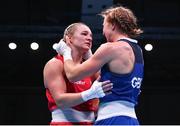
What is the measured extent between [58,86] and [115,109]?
1.37 ft

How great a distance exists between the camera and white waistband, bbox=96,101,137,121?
2.39 metres

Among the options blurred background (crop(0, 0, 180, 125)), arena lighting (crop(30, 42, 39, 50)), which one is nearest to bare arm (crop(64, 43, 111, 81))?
blurred background (crop(0, 0, 180, 125))

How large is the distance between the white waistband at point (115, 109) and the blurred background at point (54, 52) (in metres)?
3.85

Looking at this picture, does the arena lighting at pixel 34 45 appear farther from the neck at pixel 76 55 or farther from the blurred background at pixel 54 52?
the neck at pixel 76 55

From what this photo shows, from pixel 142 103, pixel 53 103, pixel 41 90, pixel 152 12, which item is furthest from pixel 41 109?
pixel 53 103

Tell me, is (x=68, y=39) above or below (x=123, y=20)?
below

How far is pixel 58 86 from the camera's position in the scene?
8.64 ft

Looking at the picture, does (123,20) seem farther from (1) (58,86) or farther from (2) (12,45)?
(2) (12,45)

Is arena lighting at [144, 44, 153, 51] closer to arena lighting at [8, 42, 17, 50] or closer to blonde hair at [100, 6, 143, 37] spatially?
arena lighting at [8, 42, 17, 50]

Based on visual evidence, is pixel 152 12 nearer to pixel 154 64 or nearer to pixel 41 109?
pixel 154 64

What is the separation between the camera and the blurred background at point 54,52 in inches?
272

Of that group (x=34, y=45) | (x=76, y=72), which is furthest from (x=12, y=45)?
(x=76, y=72)

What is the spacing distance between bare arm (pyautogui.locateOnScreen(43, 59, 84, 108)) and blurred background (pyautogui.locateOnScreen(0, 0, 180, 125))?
355 cm

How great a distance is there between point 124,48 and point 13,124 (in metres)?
6.84
